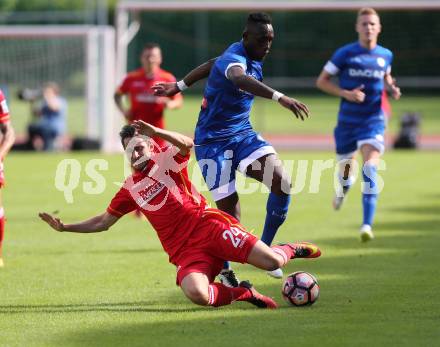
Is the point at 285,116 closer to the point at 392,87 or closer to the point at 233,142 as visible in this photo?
the point at 392,87

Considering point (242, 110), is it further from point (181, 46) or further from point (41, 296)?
point (181, 46)

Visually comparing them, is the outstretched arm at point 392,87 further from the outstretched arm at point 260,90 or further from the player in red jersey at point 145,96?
the outstretched arm at point 260,90

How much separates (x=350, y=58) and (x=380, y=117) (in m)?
0.78

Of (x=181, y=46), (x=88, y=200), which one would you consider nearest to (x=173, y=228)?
(x=88, y=200)

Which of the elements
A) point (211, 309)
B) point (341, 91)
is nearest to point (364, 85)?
point (341, 91)

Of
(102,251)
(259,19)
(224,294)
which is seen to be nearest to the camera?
(224,294)

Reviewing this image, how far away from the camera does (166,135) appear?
785 cm

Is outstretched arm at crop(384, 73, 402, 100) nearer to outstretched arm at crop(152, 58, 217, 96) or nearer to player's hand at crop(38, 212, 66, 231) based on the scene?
outstretched arm at crop(152, 58, 217, 96)

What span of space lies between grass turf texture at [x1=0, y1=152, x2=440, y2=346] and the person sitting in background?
13384 millimetres

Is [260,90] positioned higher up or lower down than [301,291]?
higher up

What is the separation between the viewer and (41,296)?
8.94 metres

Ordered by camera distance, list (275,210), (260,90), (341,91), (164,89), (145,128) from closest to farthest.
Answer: (145,128), (260,90), (275,210), (164,89), (341,91)

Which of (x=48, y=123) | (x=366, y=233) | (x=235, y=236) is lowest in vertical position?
(x=48, y=123)

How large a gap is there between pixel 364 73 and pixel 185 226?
503 centimetres
